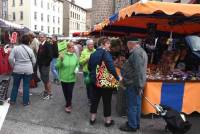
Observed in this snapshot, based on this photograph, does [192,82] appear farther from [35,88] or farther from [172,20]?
[35,88]

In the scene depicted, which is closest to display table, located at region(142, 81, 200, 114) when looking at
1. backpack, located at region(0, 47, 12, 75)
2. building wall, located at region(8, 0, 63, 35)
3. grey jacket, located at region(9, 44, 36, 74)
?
grey jacket, located at region(9, 44, 36, 74)

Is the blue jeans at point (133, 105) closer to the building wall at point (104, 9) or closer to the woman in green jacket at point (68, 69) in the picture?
the woman in green jacket at point (68, 69)

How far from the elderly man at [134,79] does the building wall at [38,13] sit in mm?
62286

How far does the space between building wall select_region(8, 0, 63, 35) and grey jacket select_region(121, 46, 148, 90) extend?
62334mm

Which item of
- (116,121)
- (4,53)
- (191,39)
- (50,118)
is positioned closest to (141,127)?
(116,121)

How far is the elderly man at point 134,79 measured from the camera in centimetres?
642

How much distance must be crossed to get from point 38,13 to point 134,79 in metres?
67.5

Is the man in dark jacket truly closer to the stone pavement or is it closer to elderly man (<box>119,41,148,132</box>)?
the stone pavement

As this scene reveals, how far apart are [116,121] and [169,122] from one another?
4.36 ft

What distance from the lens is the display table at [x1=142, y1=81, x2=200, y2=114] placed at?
7551 mm

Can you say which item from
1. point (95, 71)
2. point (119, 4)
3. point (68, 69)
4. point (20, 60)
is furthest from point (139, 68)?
point (119, 4)

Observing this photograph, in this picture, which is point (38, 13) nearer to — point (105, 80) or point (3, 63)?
point (3, 63)

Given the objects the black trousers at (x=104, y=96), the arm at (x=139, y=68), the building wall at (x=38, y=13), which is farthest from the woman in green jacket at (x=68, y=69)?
the building wall at (x=38, y=13)

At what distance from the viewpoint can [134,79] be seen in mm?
6531
